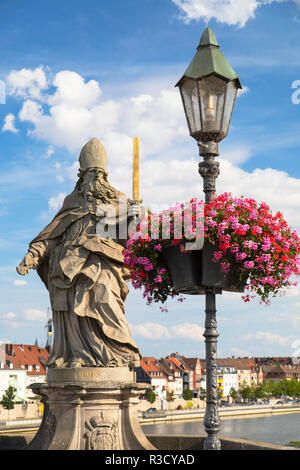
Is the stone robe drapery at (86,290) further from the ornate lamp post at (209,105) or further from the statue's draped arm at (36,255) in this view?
the ornate lamp post at (209,105)

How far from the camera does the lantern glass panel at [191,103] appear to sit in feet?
17.7

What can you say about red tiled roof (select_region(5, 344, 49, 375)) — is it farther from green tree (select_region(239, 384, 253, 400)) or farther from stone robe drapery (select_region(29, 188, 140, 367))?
stone robe drapery (select_region(29, 188, 140, 367))

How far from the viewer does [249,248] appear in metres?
5.22

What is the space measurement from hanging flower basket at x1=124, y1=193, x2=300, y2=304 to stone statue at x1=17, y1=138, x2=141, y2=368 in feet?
9.17

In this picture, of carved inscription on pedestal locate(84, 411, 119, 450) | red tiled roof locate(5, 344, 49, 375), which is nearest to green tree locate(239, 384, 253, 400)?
A: red tiled roof locate(5, 344, 49, 375)

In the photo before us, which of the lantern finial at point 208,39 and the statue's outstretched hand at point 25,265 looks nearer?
the lantern finial at point 208,39

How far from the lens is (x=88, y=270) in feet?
27.9

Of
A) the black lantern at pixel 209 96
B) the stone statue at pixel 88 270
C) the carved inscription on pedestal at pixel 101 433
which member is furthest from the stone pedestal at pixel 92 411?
the black lantern at pixel 209 96

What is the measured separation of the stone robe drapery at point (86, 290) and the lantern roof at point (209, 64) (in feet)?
11.6

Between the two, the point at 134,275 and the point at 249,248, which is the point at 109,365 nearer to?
the point at 134,275

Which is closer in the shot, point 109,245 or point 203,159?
point 203,159
